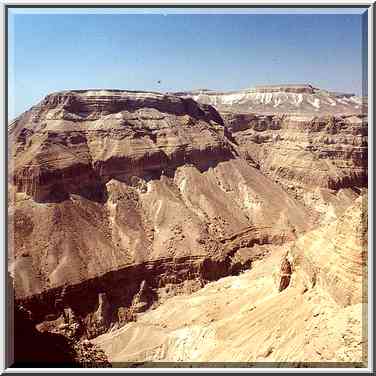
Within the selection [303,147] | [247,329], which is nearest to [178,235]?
[247,329]

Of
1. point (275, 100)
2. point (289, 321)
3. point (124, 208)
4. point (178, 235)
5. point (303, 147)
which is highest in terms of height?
point (275, 100)

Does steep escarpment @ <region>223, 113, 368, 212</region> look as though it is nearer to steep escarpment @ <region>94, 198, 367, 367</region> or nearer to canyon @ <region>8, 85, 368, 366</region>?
canyon @ <region>8, 85, 368, 366</region>

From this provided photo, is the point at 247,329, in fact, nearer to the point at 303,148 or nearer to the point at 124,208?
the point at 124,208

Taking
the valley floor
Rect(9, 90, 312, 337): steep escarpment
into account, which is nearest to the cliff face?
Rect(9, 90, 312, 337): steep escarpment

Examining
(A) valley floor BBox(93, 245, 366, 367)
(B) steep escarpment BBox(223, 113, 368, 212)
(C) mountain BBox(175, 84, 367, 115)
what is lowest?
(A) valley floor BBox(93, 245, 366, 367)

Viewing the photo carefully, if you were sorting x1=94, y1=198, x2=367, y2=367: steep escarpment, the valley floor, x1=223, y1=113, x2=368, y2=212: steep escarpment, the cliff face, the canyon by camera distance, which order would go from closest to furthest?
x1=94, y1=198, x2=367, y2=367: steep escarpment, the valley floor, the canyon, x1=223, y1=113, x2=368, y2=212: steep escarpment, the cliff face

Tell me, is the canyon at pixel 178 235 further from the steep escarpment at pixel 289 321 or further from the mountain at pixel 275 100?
the mountain at pixel 275 100

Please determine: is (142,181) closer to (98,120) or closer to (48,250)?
(98,120)

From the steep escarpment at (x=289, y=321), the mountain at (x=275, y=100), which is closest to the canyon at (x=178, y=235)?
Result: the steep escarpment at (x=289, y=321)
